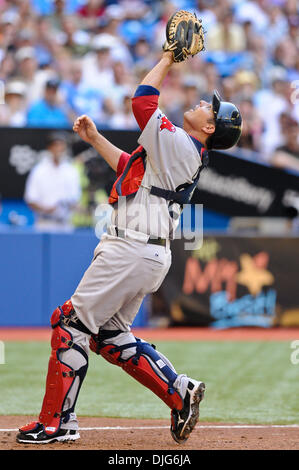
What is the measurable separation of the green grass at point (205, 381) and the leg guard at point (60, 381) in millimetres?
1269

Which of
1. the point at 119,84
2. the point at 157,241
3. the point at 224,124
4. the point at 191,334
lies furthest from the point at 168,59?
the point at 119,84

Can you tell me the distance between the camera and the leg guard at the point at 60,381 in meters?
4.77

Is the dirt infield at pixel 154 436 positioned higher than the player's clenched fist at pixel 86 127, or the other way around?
the player's clenched fist at pixel 86 127

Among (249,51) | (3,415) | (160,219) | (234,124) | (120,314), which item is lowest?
(3,415)

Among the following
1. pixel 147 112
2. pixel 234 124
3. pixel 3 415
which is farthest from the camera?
pixel 3 415

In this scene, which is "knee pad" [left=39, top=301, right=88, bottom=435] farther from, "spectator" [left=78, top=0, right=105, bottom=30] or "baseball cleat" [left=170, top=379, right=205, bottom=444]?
"spectator" [left=78, top=0, right=105, bottom=30]

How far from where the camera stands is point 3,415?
593 cm

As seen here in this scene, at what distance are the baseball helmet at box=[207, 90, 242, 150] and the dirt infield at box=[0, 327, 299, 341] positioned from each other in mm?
5572

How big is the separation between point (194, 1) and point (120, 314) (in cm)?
1309

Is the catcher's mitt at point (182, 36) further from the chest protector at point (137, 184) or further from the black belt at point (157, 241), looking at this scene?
the black belt at point (157, 241)

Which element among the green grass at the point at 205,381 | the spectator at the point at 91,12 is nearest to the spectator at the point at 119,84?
the spectator at the point at 91,12

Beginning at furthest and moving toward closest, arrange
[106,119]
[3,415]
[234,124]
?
1. [106,119]
2. [3,415]
3. [234,124]

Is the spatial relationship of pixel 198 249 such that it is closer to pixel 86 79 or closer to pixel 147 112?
pixel 86 79

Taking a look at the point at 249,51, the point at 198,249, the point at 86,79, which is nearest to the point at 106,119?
the point at 86,79
